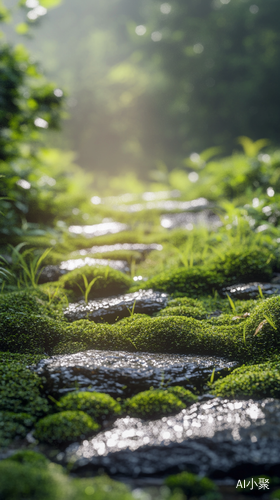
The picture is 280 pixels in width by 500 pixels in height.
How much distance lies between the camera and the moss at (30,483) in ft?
3.81

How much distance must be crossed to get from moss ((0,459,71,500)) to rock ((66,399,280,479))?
0.53ft

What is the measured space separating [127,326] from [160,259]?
1.88 m

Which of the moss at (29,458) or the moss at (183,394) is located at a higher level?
the moss at (183,394)

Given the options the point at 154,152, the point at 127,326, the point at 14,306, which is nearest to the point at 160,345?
the point at 127,326

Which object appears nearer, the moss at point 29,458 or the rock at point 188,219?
the moss at point 29,458

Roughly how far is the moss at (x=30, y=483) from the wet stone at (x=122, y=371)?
1.78ft

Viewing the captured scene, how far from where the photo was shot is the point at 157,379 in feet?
6.35

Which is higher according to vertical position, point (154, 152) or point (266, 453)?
point (154, 152)

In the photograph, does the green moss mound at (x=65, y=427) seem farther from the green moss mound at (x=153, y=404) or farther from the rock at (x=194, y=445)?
the green moss mound at (x=153, y=404)

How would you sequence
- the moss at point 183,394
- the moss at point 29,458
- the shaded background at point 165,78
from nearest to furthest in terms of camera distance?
the moss at point 29,458 → the moss at point 183,394 → the shaded background at point 165,78

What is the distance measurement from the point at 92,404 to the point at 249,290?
1990mm

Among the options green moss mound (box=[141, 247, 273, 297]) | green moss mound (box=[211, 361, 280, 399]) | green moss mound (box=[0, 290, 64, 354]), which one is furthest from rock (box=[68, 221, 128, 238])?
green moss mound (box=[211, 361, 280, 399])

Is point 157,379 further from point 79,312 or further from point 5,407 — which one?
point 79,312

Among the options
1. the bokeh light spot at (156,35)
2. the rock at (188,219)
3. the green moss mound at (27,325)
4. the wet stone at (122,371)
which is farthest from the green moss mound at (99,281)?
the bokeh light spot at (156,35)
